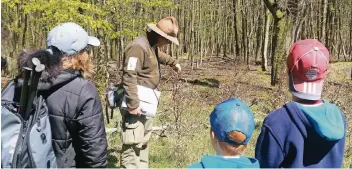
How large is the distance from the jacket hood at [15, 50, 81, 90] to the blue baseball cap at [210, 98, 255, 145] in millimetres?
1030

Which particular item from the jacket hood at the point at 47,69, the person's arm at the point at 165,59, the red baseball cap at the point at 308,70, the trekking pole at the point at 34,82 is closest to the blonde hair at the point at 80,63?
the jacket hood at the point at 47,69

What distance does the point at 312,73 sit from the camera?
254 cm

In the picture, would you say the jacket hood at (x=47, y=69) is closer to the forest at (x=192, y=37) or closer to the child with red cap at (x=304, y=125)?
the forest at (x=192, y=37)

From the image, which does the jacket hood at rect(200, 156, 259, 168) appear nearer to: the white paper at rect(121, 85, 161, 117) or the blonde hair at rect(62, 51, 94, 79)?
the blonde hair at rect(62, 51, 94, 79)

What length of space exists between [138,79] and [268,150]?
2.35 metres

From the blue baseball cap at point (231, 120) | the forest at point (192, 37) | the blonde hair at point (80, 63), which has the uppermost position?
the blonde hair at point (80, 63)

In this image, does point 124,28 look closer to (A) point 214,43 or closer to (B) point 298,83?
(B) point 298,83

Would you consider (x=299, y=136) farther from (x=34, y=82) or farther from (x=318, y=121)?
(x=34, y=82)

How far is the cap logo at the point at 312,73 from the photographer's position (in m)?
2.53

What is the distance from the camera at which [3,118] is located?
2.66 meters

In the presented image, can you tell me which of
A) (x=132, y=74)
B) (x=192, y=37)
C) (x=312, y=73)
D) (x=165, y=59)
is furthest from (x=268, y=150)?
(x=192, y=37)

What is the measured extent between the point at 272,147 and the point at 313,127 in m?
0.24

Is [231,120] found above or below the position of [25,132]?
above

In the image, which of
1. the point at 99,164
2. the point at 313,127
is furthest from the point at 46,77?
the point at 313,127
